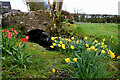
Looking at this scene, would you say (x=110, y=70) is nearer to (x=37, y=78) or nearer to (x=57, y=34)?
(x=37, y=78)

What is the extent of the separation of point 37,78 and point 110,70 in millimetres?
1773

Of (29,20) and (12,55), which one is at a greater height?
(29,20)

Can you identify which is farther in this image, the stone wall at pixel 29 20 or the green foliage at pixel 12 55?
the stone wall at pixel 29 20

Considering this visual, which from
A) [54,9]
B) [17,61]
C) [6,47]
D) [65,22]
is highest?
[54,9]

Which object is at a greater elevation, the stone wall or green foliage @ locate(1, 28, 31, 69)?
the stone wall

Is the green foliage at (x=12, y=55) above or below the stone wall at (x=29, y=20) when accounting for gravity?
below

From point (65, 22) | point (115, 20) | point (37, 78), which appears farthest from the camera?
point (115, 20)

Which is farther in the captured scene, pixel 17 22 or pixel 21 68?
pixel 17 22

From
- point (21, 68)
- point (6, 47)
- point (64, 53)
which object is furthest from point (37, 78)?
point (64, 53)

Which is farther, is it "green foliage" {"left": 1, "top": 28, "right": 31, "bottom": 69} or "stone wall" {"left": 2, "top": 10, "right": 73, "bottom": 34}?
"stone wall" {"left": 2, "top": 10, "right": 73, "bottom": 34}

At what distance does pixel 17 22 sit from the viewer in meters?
7.13

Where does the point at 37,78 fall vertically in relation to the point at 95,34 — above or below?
below

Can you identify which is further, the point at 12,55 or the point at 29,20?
the point at 29,20

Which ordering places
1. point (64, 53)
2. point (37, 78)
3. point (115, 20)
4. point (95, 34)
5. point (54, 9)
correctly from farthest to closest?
1. point (115, 20)
2. point (95, 34)
3. point (54, 9)
4. point (64, 53)
5. point (37, 78)
